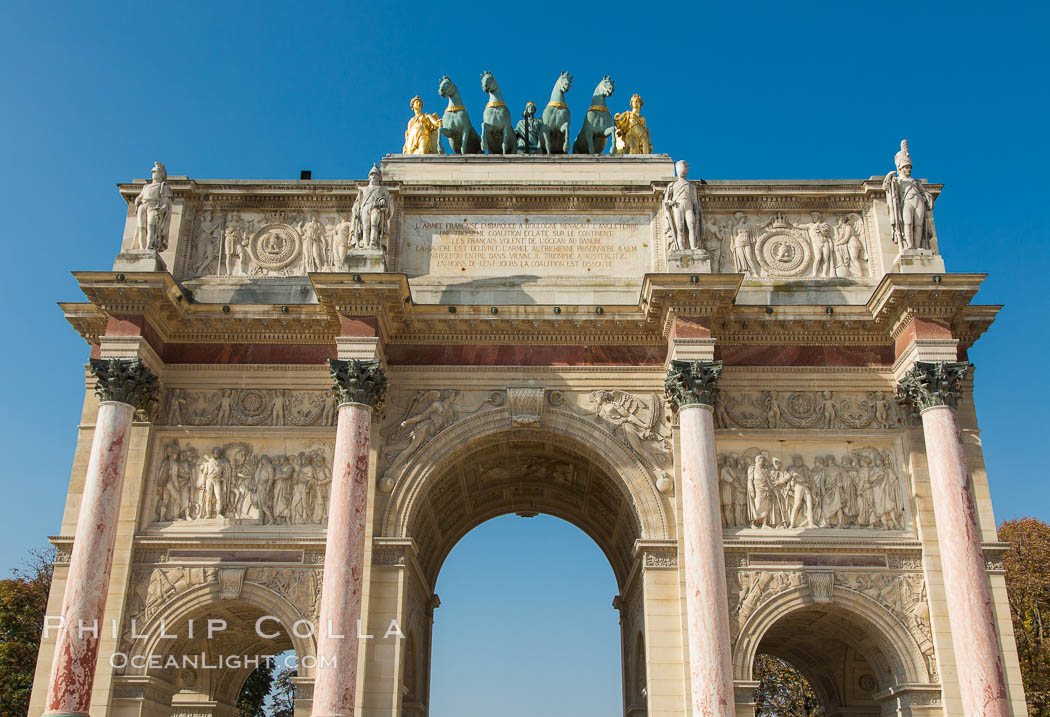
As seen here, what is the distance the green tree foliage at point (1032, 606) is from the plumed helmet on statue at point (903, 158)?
68.7 ft

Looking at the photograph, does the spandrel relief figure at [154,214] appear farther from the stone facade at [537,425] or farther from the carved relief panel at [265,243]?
the carved relief panel at [265,243]

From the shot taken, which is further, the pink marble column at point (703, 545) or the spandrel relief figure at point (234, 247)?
the spandrel relief figure at point (234, 247)

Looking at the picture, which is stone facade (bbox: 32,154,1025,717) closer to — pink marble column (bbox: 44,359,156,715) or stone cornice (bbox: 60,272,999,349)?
stone cornice (bbox: 60,272,999,349)

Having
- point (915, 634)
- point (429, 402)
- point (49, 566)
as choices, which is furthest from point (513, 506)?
point (49, 566)

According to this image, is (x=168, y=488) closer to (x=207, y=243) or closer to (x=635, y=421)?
(x=207, y=243)

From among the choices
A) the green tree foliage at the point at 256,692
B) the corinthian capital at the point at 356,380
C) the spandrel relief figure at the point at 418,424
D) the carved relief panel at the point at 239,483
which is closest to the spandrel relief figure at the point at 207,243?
the carved relief panel at the point at 239,483

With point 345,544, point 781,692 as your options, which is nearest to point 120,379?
point 345,544

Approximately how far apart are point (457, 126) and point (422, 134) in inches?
37.0

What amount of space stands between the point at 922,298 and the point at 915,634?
6.60m

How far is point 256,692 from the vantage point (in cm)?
4100

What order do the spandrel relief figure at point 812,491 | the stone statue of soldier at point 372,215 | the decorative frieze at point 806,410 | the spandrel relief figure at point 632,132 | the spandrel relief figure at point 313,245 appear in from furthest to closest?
the spandrel relief figure at point 632,132, the spandrel relief figure at point 313,245, the stone statue of soldier at point 372,215, the decorative frieze at point 806,410, the spandrel relief figure at point 812,491

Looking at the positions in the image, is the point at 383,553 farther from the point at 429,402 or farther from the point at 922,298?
the point at 922,298

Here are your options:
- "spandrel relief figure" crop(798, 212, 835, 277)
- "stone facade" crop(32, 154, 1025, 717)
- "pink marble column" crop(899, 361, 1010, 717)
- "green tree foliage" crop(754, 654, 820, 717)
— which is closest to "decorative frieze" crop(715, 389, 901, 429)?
"stone facade" crop(32, 154, 1025, 717)

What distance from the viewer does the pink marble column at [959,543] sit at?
17.1 m
